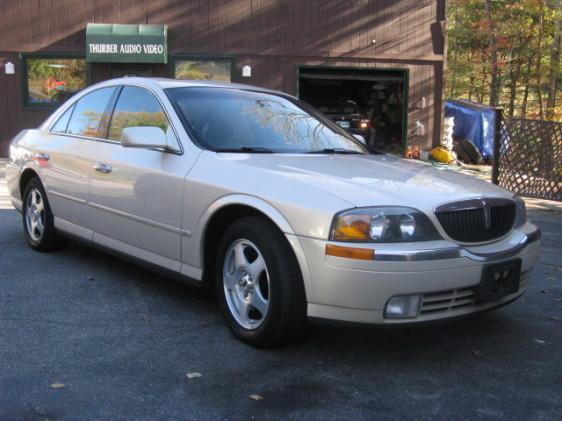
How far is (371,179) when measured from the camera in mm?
3668

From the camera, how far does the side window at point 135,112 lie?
454 cm

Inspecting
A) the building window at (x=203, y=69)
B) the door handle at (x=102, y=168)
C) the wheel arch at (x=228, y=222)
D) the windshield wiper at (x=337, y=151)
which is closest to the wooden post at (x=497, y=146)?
the windshield wiper at (x=337, y=151)

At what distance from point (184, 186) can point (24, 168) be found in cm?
256

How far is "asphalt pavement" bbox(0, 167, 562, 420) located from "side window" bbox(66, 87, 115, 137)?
1251 millimetres

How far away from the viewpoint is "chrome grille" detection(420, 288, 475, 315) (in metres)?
3.32

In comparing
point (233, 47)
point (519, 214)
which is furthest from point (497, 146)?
point (233, 47)

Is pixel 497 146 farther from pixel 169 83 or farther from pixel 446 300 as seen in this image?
pixel 446 300

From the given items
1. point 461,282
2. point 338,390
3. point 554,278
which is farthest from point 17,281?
point 554,278

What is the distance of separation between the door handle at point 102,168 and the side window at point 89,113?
1.20 ft

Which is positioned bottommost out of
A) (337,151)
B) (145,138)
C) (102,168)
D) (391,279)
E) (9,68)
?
(391,279)

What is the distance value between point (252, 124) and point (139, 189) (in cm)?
89

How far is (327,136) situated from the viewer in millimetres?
4824

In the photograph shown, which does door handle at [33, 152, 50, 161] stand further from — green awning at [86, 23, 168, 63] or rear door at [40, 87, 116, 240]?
green awning at [86, 23, 168, 63]

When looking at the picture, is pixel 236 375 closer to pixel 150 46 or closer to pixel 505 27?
pixel 150 46
